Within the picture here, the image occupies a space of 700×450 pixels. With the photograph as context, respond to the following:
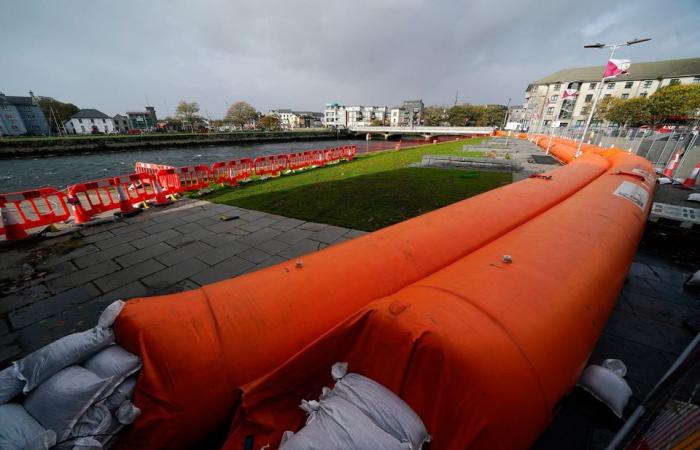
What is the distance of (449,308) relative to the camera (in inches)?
57.7

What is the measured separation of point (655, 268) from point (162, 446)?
6438mm

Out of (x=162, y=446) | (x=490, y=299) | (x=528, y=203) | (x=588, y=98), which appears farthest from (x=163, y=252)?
(x=588, y=98)

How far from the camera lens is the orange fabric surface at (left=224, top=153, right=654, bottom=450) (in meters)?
1.24

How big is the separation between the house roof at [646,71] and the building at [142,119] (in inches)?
4728

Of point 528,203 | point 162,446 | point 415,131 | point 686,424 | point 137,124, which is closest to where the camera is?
point 686,424

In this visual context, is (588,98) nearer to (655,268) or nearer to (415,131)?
(415,131)

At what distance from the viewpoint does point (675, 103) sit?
117 ft

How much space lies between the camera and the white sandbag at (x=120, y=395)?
1526 millimetres

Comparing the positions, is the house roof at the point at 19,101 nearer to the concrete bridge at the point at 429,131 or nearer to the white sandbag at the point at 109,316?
the concrete bridge at the point at 429,131

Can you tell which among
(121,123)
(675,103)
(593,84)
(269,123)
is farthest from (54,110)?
(593,84)

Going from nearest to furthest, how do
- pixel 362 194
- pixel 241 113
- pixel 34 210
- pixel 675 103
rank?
pixel 34 210 < pixel 362 194 < pixel 675 103 < pixel 241 113

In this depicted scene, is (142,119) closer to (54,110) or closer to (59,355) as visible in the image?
(54,110)

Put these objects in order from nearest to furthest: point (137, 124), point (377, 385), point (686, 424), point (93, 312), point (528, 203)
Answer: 1. point (686, 424)
2. point (377, 385)
3. point (93, 312)
4. point (528, 203)
5. point (137, 124)

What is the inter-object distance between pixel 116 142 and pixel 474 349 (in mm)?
49528
